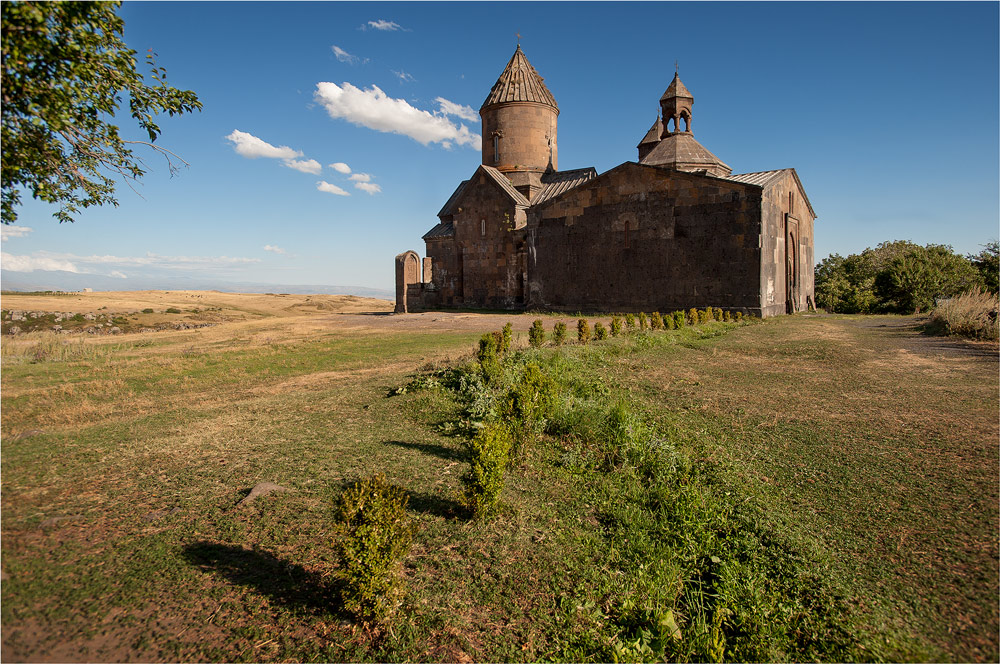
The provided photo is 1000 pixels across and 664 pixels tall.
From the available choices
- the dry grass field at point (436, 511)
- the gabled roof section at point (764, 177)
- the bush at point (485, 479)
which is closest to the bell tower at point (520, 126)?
the gabled roof section at point (764, 177)

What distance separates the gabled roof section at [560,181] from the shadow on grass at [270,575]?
22.3 m

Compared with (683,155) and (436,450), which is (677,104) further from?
(436,450)

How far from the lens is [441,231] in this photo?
96.2 feet

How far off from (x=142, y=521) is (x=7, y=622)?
100 centimetres

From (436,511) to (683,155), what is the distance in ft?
73.4

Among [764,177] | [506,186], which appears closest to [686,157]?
[764,177]

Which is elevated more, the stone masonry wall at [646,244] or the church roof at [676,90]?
the church roof at [676,90]

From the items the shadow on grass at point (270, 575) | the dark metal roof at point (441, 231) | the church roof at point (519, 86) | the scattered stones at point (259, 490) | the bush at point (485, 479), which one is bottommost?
the shadow on grass at point (270, 575)

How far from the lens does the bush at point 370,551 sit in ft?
8.50

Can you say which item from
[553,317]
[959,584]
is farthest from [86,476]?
[553,317]

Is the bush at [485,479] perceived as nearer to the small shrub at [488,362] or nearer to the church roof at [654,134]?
the small shrub at [488,362]

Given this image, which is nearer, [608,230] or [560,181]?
[608,230]

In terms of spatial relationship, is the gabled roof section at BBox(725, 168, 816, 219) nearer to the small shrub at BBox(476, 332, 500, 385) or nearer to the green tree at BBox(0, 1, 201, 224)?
the small shrub at BBox(476, 332, 500, 385)

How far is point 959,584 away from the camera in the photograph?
2812 millimetres
